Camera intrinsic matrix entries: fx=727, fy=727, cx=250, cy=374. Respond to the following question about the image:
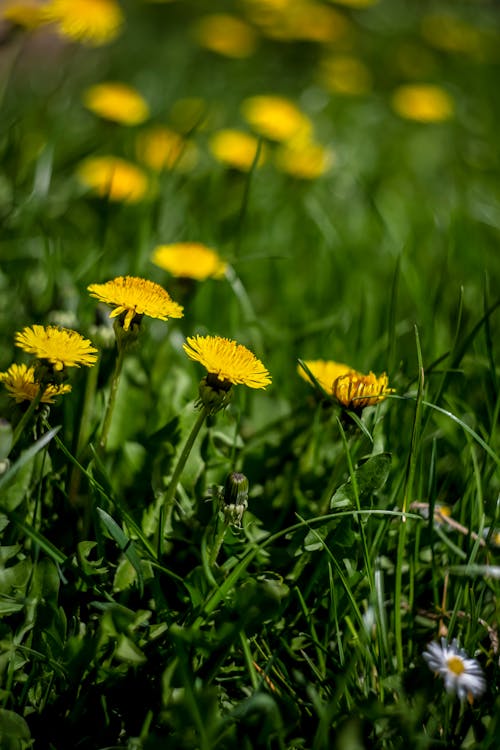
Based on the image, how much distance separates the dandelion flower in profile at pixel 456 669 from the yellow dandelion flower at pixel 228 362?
392 millimetres

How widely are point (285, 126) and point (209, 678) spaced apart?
5.48 feet

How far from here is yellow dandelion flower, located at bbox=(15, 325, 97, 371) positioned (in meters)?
0.85

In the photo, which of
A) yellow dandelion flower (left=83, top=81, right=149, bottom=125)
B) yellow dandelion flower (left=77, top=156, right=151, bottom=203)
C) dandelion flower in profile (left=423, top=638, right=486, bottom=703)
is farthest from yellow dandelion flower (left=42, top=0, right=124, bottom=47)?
dandelion flower in profile (left=423, top=638, right=486, bottom=703)

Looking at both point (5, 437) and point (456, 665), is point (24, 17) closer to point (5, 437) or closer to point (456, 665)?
point (5, 437)

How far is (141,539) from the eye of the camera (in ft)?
3.08

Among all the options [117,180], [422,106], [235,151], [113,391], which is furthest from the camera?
[422,106]

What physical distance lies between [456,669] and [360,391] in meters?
0.37

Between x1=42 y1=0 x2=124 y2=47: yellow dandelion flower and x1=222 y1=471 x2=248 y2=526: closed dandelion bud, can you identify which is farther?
x1=42 y1=0 x2=124 y2=47: yellow dandelion flower

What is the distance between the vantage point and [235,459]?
1.17m

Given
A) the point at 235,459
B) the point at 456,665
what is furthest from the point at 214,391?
the point at 456,665

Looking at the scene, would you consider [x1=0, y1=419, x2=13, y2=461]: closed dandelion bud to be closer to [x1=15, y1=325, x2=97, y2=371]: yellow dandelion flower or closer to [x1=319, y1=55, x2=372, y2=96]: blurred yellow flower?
[x1=15, y1=325, x2=97, y2=371]: yellow dandelion flower

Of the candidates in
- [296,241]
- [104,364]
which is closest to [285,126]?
[296,241]

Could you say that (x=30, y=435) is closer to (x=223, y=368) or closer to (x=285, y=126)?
(x=223, y=368)

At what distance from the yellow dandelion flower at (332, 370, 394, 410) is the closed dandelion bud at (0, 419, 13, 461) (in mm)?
442
